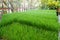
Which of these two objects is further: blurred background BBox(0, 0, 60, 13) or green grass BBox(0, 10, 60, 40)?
blurred background BBox(0, 0, 60, 13)

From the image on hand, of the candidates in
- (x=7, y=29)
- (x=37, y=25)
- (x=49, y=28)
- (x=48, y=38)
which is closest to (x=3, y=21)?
(x=7, y=29)

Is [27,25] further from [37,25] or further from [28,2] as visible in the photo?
[28,2]

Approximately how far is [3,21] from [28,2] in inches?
131

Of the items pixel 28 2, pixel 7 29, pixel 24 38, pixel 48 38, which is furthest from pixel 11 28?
pixel 28 2

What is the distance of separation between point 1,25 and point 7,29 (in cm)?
35

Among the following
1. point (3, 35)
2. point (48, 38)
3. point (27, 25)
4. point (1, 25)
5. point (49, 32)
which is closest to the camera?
point (48, 38)

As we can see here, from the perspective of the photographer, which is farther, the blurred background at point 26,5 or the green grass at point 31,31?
the blurred background at point 26,5

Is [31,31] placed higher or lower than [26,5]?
higher

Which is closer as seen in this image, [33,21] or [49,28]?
[49,28]

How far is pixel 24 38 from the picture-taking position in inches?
87.9

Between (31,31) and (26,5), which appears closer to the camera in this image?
(31,31)

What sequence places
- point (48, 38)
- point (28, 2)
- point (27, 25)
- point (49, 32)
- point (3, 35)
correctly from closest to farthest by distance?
1. point (48, 38)
2. point (49, 32)
3. point (3, 35)
4. point (27, 25)
5. point (28, 2)

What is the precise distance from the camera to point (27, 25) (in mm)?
2732

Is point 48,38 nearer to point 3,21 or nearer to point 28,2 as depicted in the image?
point 3,21
